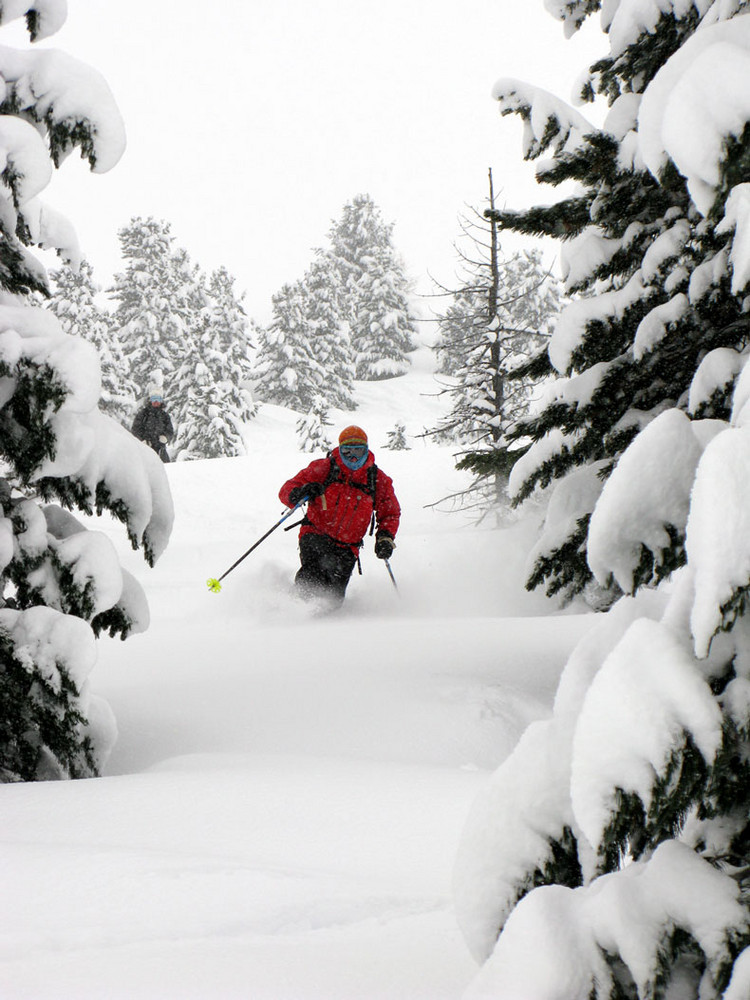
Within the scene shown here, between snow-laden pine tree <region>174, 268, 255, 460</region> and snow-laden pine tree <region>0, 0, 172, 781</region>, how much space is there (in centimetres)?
3562

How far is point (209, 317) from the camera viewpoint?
145 feet

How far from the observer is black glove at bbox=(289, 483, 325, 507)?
9953mm

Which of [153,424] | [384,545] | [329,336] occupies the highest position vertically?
[329,336]

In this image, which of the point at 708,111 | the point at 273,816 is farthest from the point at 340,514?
the point at 708,111

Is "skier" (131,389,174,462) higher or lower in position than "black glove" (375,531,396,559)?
higher

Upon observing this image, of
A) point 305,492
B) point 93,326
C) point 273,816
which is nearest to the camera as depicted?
point 273,816

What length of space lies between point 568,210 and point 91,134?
2.88m

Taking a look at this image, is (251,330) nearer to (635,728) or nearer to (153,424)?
(153,424)

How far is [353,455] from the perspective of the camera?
33.3ft

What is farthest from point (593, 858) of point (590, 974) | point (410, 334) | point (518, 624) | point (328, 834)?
point (410, 334)

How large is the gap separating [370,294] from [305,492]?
175 feet

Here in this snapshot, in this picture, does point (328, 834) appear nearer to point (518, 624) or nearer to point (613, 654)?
point (613, 654)

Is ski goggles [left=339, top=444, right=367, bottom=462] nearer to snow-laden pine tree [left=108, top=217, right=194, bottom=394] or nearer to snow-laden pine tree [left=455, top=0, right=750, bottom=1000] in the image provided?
snow-laden pine tree [left=455, top=0, right=750, bottom=1000]

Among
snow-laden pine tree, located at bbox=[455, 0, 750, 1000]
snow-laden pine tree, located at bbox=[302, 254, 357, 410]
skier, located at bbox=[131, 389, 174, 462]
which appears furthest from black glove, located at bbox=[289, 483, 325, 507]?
snow-laden pine tree, located at bbox=[302, 254, 357, 410]
